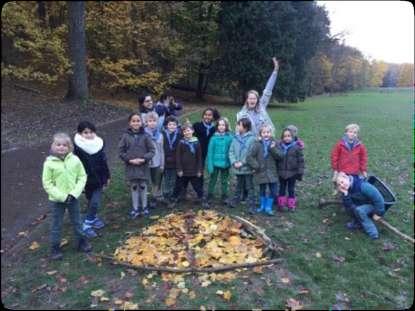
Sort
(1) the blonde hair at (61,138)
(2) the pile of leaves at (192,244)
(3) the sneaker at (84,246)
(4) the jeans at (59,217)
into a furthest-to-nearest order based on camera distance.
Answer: (3) the sneaker at (84,246)
(4) the jeans at (59,217)
(2) the pile of leaves at (192,244)
(1) the blonde hair at (61,138)

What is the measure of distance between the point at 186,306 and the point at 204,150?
129 inches

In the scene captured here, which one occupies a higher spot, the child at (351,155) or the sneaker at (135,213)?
the child at (351,155)

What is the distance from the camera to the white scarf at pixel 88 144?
210 inches

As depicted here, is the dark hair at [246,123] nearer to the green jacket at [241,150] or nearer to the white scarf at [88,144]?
the green jacket at [241,150]

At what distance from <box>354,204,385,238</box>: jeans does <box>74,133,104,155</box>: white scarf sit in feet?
11.9

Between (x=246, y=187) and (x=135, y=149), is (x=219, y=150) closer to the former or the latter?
(x=246, y=187)

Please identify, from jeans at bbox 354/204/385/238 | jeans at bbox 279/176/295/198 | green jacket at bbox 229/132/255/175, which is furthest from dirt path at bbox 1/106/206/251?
jeans at bbox 354/204/385/238

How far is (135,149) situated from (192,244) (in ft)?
5.75

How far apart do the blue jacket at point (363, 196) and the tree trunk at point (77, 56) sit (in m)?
4.09

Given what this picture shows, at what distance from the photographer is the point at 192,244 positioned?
201 inches

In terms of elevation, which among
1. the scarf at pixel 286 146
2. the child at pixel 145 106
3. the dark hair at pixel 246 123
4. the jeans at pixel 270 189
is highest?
the child at pixel 145 106

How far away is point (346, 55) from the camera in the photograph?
19.1ft

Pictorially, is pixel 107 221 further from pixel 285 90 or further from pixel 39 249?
pixel 285 90

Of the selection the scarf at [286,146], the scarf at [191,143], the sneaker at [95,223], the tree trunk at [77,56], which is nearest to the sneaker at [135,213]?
the sneaker at [95,223]
